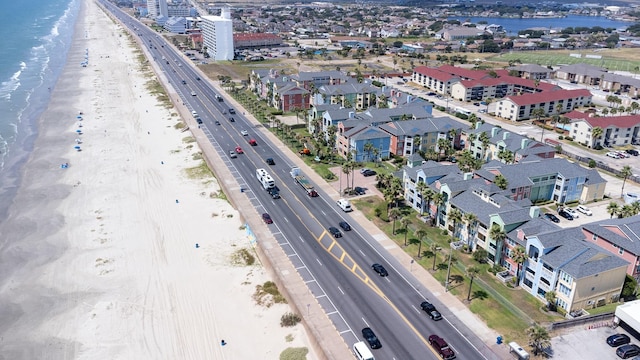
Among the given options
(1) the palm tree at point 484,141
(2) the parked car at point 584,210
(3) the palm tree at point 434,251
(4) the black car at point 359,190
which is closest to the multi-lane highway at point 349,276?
(3) the palm tree at point 434,251

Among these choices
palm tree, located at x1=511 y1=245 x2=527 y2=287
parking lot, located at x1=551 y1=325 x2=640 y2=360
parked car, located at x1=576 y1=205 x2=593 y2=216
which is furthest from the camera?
parked car, located at x1=576 y1=205 x2=593 y2=216

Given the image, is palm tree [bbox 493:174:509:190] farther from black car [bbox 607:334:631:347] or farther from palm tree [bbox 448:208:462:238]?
black car [bbox 607:334:631:347]

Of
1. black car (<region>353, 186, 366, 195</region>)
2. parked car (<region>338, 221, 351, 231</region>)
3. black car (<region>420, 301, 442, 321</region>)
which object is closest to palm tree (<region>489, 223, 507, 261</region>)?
black car (<region>420, 301, 442, 321</region>)

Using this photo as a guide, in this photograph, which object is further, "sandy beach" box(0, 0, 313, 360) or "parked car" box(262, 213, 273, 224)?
"parked car" box(262, 213, 273, 224)

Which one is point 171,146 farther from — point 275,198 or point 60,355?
point 60,355

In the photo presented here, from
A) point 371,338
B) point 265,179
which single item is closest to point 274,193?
point 265,179
